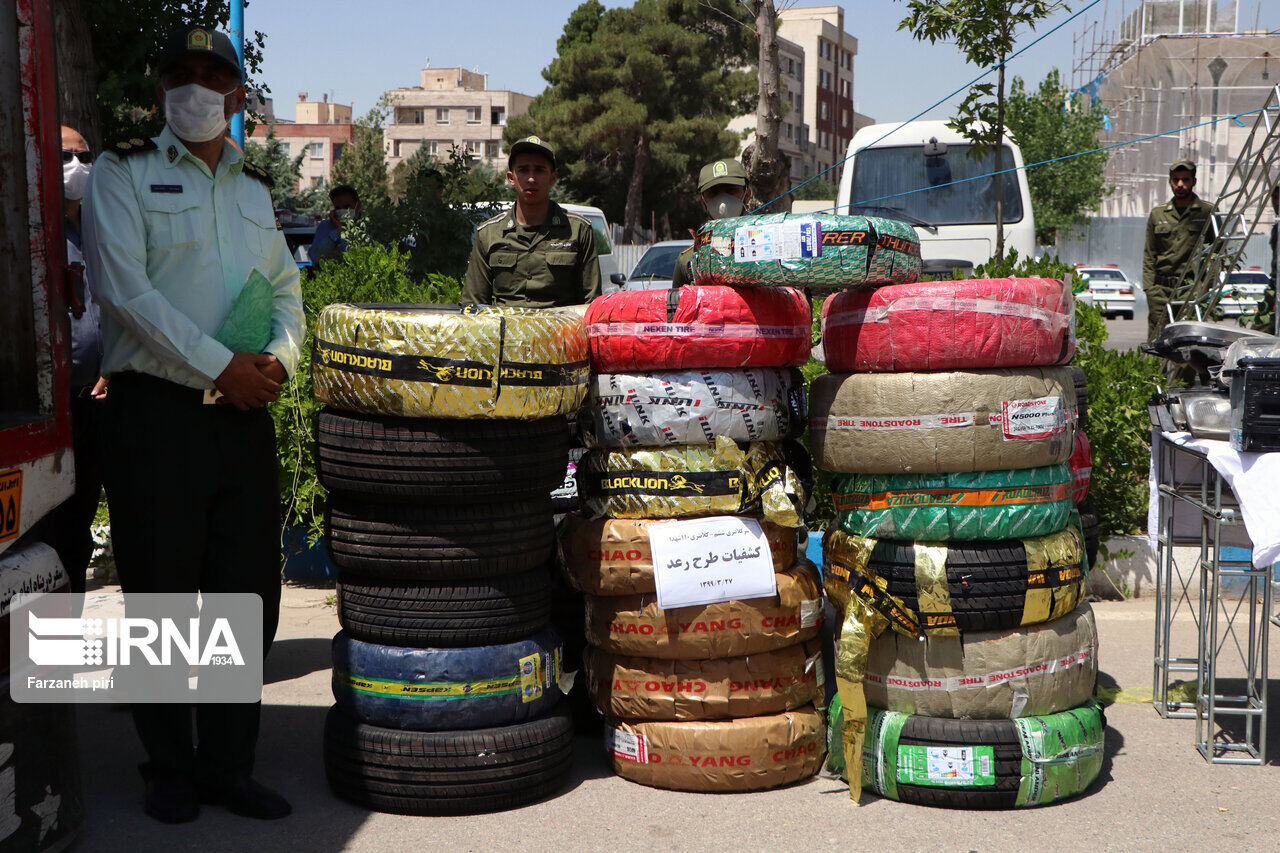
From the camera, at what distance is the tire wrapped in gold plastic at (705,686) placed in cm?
399

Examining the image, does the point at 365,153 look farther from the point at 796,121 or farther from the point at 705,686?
the point at 796,121

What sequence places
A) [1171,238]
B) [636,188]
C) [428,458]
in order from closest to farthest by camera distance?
[428,458] → [1171,238] → [636,188]

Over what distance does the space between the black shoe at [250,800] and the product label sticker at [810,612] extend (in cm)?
187

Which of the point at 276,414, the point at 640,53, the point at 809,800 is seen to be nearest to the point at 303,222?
the point at 276,414

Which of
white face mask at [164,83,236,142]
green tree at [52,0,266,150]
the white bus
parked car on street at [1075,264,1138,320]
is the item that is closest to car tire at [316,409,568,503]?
white face mask at [164,83,236,142]

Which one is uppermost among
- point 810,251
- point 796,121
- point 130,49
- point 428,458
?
point 796,121

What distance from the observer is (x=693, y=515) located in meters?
4.02

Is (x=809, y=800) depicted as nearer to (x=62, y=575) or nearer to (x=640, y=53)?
(x=62, y=575)

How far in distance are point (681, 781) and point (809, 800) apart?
45cm

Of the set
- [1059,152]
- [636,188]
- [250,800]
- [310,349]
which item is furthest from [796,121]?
[250,800]

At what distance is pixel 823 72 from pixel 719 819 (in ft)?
292

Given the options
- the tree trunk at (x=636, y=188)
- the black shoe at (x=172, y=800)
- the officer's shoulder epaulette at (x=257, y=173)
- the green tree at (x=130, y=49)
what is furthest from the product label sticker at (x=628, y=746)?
the tree trunk at (x=636, y=188)

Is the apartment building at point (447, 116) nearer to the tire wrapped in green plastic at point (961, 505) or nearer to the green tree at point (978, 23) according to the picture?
the green tree at point (978, 23)

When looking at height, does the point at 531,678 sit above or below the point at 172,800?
above
